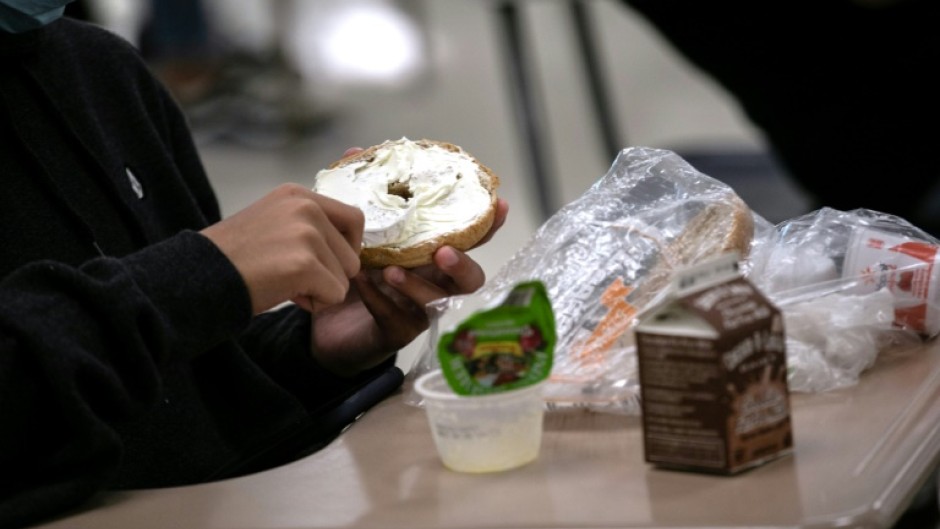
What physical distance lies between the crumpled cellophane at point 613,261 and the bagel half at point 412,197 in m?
0.08

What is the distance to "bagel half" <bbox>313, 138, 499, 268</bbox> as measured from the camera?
4.36 feet

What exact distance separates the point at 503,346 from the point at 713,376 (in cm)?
16

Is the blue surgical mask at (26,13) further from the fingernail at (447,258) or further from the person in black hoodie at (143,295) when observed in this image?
the fingernail at (447,258)

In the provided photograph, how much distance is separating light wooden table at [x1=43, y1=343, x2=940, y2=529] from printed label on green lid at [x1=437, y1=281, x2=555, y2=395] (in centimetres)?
7

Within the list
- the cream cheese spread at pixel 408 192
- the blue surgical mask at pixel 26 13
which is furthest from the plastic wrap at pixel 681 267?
the blue surgical mask at pixel 26 13

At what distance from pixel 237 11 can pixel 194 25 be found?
1.78ft

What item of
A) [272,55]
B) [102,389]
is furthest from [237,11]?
[102,389]

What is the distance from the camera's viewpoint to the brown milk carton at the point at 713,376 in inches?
35.4

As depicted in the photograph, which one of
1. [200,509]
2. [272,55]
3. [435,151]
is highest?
[435,151]

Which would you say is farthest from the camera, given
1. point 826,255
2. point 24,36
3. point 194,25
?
point 194,25

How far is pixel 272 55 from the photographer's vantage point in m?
5.61

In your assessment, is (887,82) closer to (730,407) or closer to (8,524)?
(730,407)

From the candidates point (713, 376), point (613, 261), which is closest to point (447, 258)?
point (613, 261)

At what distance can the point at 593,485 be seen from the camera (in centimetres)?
93
